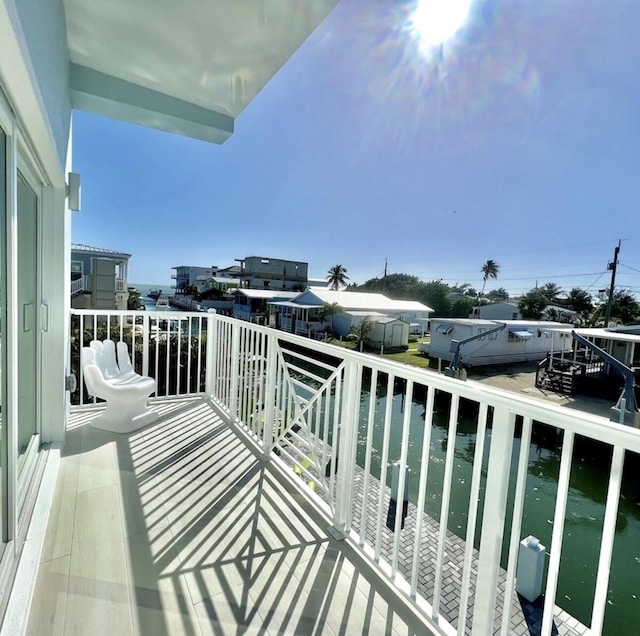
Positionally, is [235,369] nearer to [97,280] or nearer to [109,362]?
[109,362]

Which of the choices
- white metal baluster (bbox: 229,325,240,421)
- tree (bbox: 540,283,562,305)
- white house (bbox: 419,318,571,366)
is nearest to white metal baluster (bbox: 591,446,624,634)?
white metal baluster (bbox: 229,325,240,421)

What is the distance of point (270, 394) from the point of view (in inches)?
101

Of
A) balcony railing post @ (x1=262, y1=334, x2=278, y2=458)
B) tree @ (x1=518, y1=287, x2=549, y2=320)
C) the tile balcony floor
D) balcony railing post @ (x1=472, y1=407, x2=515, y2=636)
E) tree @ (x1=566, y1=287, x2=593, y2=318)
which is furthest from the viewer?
tree @ (x1=518, y1=287, x2=549, y2=320)

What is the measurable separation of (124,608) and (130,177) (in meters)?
19.2

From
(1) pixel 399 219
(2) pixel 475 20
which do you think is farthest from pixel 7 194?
(1) pixel 399 219

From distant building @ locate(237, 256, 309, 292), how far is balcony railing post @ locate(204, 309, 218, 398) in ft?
96.4

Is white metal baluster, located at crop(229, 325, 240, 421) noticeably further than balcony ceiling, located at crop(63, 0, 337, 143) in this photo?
Yes

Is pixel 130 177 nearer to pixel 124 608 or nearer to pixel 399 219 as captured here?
pixel 124 608

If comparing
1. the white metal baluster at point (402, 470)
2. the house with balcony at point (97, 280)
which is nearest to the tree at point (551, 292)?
the house with balcony at point (97, 280)

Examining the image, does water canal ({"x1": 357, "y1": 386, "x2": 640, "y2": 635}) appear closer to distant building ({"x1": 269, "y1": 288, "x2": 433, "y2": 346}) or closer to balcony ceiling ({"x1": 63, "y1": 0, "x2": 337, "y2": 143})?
balcony ceiling ({"x1": 63, "y1": 0, "x2": 337, "y2": 143})

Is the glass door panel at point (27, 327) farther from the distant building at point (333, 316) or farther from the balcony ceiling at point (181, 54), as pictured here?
the distant building at point (333, 316)

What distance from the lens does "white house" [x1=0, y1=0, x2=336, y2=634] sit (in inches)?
52.4

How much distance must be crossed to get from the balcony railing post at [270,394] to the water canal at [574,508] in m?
2.24

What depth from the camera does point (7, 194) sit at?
52.3 inches
